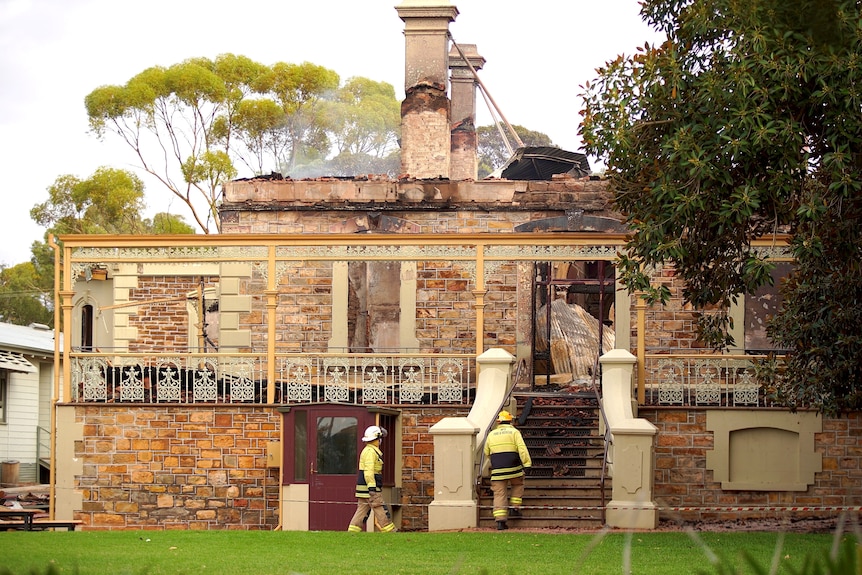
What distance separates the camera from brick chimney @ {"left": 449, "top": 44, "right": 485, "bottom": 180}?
29.9 meters

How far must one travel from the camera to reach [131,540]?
44.9 ft

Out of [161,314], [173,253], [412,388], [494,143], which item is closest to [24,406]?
[161,314]

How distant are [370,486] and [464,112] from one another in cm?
1680

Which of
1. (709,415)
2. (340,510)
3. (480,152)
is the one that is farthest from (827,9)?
(480,152)

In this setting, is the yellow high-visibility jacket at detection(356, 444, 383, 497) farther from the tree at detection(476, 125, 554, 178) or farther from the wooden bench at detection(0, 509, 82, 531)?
the tree at detection(476, 125, 554, 178)

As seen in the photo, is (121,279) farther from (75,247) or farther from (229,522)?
(229,522)

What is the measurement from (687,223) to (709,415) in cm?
576

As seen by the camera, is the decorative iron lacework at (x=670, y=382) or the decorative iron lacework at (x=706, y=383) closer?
the decorative iron lacework at (x=706, y=383)

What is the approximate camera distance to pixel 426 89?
27.4 m

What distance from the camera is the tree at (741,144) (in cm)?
1255

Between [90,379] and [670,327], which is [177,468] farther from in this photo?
[670,327]

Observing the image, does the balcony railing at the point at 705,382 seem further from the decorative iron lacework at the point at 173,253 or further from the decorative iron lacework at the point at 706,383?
the decorative iron lacework at the point at 173,253

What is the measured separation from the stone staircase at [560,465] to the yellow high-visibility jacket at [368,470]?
1.44 m

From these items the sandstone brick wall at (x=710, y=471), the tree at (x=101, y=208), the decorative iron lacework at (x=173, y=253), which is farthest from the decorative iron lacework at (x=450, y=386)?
the tree at (x=101, y=208)
